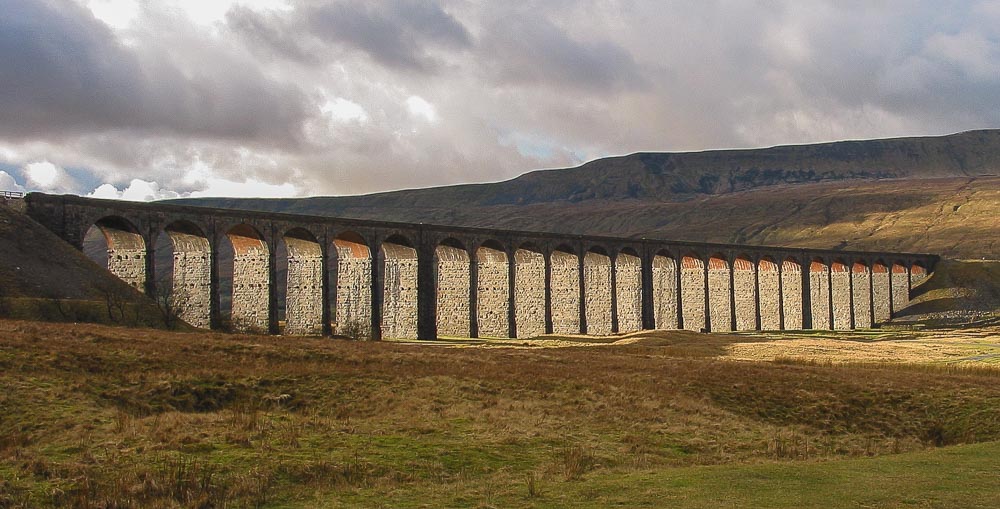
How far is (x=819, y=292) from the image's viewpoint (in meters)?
114

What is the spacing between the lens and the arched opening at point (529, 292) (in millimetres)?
82000

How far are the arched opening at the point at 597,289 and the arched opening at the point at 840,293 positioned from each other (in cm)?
4064

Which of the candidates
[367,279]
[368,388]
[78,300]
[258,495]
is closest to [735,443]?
[368,388]

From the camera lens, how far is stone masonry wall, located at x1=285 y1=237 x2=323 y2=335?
63.6 meters

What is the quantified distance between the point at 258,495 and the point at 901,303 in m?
125

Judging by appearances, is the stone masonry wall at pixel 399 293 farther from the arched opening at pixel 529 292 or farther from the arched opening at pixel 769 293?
the arched opening at pixel 769 293

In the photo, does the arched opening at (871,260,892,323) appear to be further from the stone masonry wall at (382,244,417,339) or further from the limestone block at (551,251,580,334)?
the stone masonry wall at (382,244,417,339)

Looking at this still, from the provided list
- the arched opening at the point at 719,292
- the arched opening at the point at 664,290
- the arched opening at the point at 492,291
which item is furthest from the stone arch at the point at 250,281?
the arched opening at the point at 719,292

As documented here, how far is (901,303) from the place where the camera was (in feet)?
414

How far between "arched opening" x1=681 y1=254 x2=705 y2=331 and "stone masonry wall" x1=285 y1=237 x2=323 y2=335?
45.0m

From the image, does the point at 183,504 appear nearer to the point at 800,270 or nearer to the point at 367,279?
the point at 367,279

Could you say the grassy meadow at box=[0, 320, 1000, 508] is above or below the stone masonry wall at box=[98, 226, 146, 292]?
below

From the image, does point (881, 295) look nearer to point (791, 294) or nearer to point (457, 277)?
point (791, 294)

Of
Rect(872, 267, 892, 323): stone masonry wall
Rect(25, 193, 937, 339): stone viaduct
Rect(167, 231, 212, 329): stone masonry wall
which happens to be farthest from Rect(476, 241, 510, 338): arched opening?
Rect(872, 267, 892, 323): stone masonry wall
